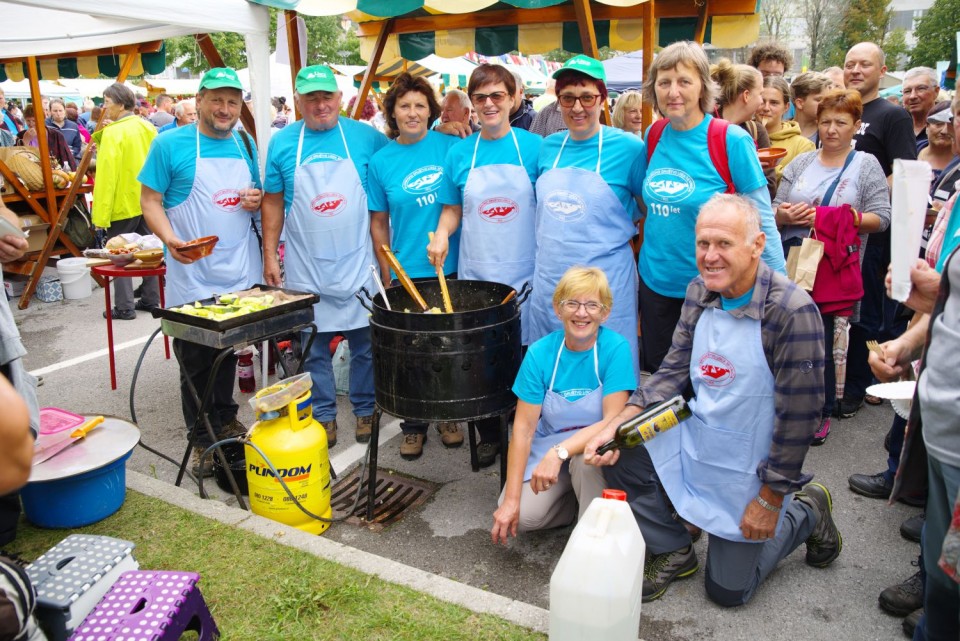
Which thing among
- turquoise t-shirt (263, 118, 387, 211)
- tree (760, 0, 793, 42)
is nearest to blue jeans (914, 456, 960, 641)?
turquoise t-shirt (263, 118, 387, 211)

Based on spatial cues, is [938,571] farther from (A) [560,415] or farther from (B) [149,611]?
(B) [149,611]

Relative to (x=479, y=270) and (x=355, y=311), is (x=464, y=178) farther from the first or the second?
(x=355, y=311)

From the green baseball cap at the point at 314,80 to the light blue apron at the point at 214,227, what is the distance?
2.02ft

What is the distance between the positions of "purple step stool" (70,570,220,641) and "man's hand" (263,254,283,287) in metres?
2.23

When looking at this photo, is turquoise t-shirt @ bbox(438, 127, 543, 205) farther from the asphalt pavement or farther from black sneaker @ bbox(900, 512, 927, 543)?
black sneaker @ bbox(900, 512, 927, 543)

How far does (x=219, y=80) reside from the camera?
3908mm

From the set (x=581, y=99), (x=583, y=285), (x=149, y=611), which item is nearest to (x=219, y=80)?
(x=581, y=99)

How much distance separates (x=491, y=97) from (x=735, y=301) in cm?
170

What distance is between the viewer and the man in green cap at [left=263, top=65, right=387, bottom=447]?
4.01 meters

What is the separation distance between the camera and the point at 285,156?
4.04 meters

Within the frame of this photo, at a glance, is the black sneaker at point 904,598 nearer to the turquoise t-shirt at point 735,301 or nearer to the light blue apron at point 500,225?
the turquoise t-shirt at point 735,301

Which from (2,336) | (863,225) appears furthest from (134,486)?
(863,225)

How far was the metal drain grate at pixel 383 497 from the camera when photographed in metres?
3.47

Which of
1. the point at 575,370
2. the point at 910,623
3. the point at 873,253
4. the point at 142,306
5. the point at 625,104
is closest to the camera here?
the point at 910,623
